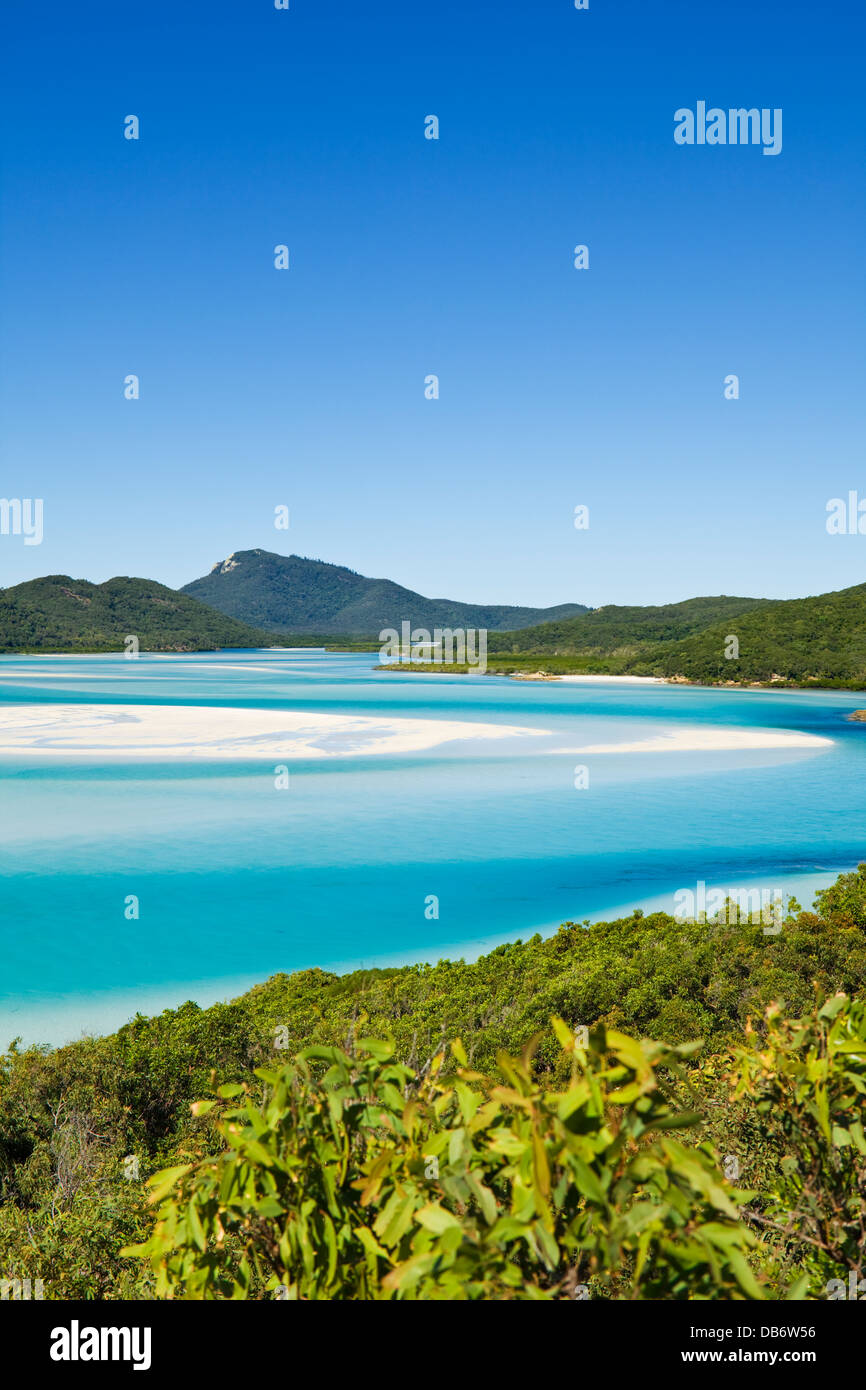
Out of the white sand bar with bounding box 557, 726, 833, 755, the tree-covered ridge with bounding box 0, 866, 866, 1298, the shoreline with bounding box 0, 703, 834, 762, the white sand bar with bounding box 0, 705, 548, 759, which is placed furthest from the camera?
the white sand bar with bounding box 557, 726, 833, 755

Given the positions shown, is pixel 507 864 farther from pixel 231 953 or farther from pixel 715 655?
pixel 715 655

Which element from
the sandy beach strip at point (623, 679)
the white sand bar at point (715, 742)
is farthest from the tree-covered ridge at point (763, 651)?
the white sand bar at point (715, 742)
